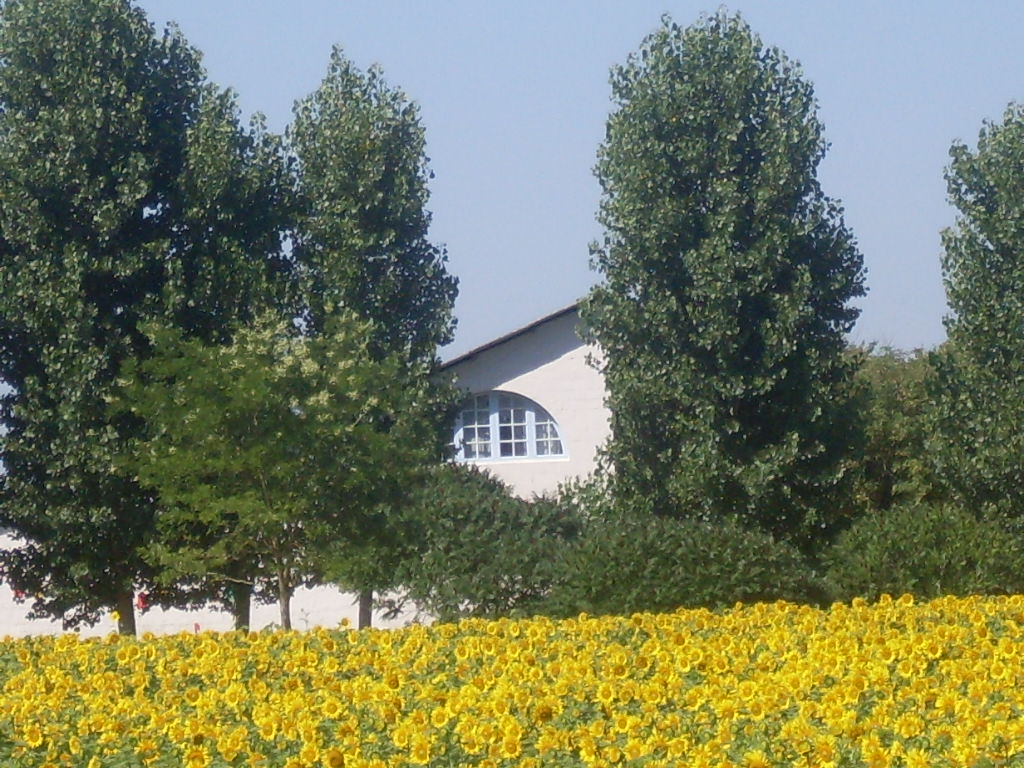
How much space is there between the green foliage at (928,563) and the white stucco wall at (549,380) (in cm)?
1398

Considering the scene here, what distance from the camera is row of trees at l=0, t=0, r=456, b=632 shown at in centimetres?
2267

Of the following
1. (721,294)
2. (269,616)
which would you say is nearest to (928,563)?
(721,294)

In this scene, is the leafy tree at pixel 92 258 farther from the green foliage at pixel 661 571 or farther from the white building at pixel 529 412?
the green foliage at pixel 661 571

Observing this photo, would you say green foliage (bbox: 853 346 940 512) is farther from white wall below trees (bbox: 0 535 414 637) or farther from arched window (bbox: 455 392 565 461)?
white wall below trees (bbox: 0 535 414 637)

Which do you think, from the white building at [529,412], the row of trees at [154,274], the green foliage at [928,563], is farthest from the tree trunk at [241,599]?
the green foliage at [928,563]

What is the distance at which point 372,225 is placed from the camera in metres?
24.6

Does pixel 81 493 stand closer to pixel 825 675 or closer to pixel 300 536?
pixel 300 536

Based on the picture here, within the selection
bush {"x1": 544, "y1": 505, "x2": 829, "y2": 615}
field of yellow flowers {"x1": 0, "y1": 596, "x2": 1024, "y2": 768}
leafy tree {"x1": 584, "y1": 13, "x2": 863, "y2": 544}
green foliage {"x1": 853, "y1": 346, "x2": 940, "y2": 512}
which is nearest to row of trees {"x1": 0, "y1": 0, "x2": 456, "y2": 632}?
leafy tree {"x1": 584, "y1": 13, "x2": 863, "y2": 544}

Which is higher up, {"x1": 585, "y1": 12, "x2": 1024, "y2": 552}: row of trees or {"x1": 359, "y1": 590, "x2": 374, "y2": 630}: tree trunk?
{"x1": 585, "y1": 12, "x2": 1024, "y2": 552}: row of trees

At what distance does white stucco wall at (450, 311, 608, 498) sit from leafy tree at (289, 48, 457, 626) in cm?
413

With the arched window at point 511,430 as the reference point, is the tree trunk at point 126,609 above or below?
below

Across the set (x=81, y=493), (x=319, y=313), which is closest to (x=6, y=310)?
(x=81, y=493)

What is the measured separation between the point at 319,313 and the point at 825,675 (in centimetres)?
1780

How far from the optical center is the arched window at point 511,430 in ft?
95.2
